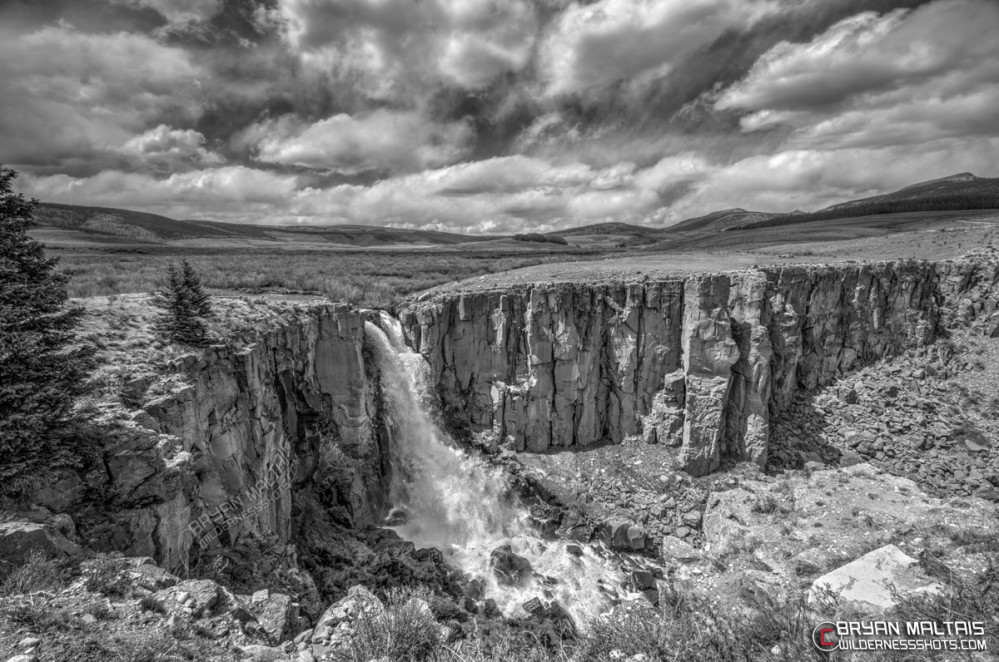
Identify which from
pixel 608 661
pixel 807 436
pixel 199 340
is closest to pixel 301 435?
pixel 199 340

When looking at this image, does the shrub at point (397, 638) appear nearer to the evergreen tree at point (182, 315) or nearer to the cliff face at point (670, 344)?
the evergreen tree at point (182, 315)

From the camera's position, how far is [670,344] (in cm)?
2588

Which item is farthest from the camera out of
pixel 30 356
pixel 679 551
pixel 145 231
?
pixel 145 231

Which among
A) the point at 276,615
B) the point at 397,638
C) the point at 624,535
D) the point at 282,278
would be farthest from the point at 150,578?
the point at 282,278

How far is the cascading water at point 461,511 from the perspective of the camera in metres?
18.4

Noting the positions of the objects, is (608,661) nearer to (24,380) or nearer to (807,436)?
(24,380)

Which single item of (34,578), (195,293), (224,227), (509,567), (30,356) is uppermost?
(224,227)

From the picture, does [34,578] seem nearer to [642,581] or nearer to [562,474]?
[642,581]

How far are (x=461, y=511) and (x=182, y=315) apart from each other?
15.9 meters

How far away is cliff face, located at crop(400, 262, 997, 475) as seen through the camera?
24.5m

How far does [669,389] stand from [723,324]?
16.3 ft

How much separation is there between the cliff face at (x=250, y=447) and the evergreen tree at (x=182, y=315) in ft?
3.01

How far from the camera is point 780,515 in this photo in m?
20.1

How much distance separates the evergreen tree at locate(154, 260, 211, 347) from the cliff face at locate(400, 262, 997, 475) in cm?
1197
